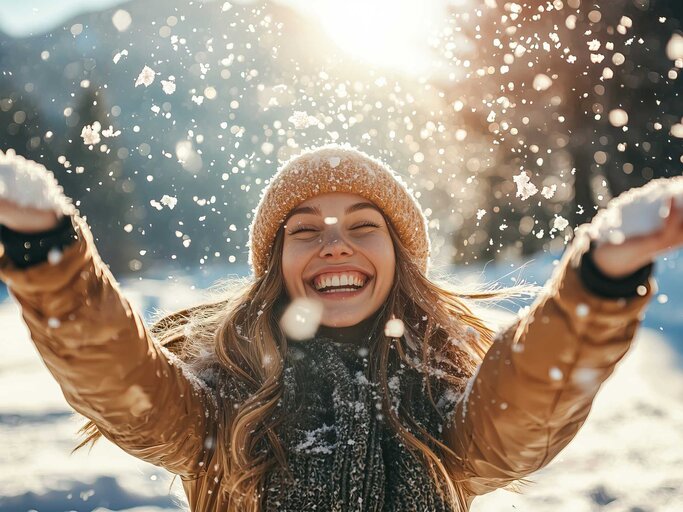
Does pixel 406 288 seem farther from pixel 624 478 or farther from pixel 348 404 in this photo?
pixel 624 478

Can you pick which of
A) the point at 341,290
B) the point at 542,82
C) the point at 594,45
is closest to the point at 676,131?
the point at 594,45

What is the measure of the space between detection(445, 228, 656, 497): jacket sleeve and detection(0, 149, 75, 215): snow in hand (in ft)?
3.46

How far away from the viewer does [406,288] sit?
2707mm

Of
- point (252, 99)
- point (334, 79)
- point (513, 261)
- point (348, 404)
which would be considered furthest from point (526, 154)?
point (348, 404)

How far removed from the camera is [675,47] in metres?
11.2

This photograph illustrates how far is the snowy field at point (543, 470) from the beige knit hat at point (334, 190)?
589 millimetres

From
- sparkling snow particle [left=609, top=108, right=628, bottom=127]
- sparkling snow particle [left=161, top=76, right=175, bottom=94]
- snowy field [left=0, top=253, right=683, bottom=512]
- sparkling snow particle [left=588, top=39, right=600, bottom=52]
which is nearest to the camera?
snowy field [left=0, top=253, right=683, bottom=512]

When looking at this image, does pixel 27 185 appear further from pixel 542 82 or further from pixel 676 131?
pixel 542 82

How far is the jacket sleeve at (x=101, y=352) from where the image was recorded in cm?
151

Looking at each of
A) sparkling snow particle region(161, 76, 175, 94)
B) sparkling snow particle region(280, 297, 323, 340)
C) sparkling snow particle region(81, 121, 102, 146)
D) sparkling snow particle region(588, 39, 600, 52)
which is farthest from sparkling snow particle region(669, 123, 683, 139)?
sparkling snow particle region(161, 76, 175, 94)

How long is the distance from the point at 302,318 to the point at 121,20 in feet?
97.4

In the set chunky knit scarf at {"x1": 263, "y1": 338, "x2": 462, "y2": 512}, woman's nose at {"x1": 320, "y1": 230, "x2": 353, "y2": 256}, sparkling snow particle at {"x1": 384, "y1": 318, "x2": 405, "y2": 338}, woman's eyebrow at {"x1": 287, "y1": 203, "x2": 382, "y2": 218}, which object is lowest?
chunky knit scarf at {"x1": 263, "y1": 338, "x2": 462, "y2": 512}

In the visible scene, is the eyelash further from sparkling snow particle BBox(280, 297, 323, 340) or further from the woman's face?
sparkling snow particle BBox(280, 297, 323, 340)

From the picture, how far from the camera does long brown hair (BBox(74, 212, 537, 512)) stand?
215 centimetres
